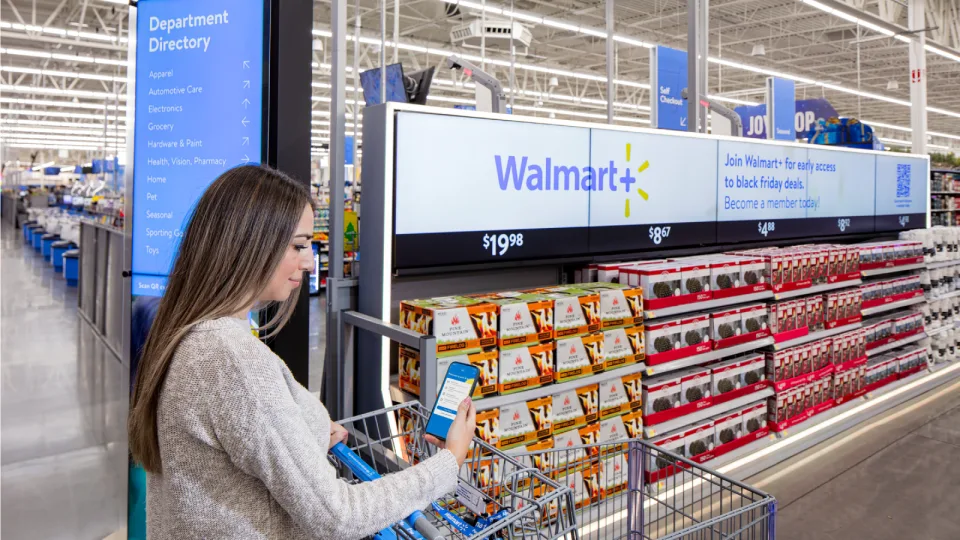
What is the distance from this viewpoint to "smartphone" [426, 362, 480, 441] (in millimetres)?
1434

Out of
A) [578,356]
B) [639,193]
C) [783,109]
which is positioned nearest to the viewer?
[578,356]

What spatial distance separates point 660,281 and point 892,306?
301 cm

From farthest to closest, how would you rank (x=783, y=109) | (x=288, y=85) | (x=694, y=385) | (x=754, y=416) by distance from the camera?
(x=783, y=109) < (x=754, y=416) < (x=694, y=385) < (x=288, y=85)

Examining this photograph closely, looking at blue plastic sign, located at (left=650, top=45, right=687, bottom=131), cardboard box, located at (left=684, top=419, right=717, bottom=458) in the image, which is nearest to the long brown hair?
cardboard box, located at (left=684, top=419, right=717, bottom=458)

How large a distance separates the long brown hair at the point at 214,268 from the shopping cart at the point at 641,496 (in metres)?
0.80

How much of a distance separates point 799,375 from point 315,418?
400 centimetres

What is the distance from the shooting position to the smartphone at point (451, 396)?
1434 millimetres

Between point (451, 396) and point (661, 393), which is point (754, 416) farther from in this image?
point (451, 396)

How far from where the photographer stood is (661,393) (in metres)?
3.65

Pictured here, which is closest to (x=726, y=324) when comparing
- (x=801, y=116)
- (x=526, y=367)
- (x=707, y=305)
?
(x=707, y=305)

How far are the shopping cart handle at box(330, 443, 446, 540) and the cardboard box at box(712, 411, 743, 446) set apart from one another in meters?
2.98

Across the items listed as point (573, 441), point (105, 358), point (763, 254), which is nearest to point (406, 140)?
point (573, 441)

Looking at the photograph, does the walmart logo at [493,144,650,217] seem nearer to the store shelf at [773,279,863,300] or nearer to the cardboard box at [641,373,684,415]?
the cardboard box at [641,373,684,415]

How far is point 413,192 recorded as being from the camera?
2.99 meters
